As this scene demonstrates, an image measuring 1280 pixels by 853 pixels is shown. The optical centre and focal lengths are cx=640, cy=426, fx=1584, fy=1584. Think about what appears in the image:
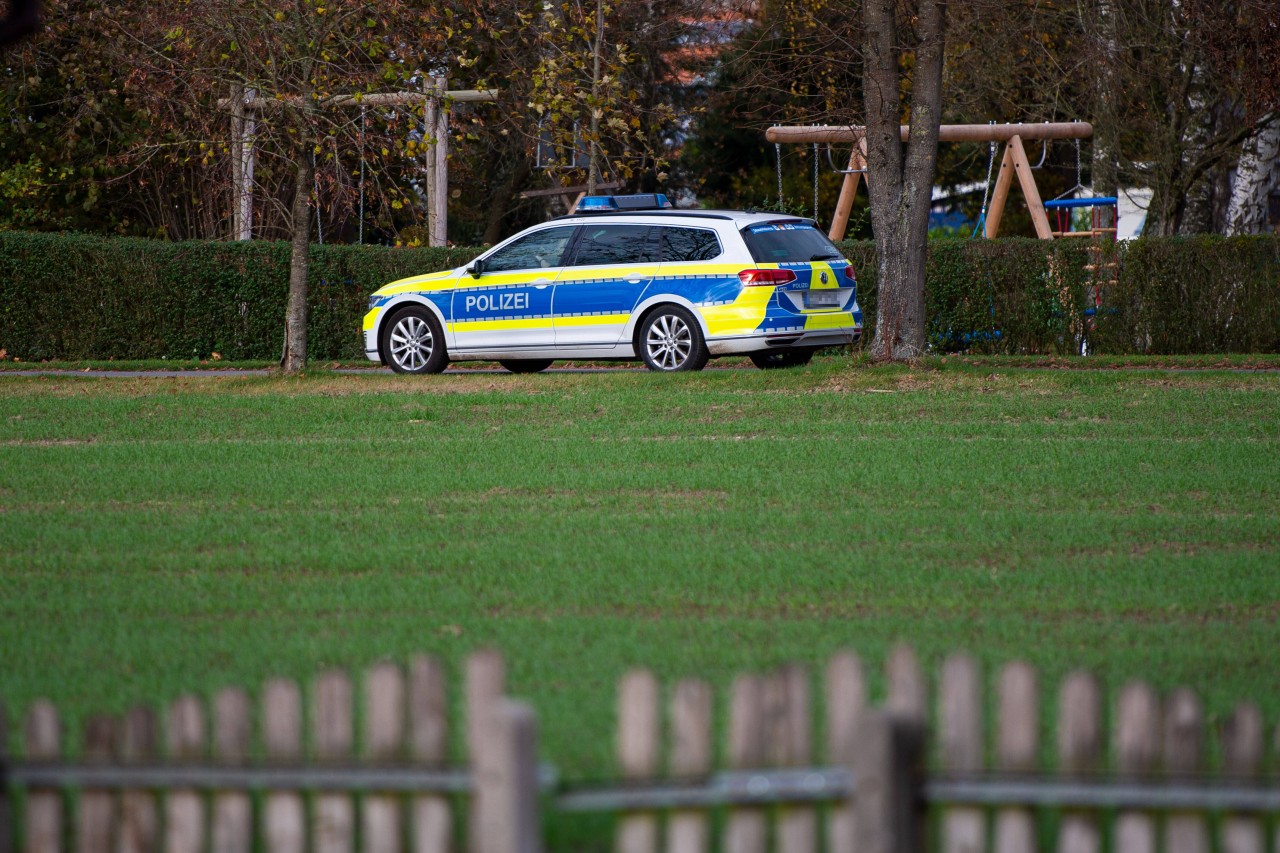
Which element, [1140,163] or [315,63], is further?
[1140,163]

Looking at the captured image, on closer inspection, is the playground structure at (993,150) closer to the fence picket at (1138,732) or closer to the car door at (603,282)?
the car door at (603,282)

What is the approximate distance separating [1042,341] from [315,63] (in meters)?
9.46

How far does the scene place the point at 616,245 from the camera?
16766 millimetres

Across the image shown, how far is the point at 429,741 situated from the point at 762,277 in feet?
42.5

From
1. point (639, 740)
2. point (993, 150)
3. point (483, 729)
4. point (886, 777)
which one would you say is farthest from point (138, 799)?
point (993, 150)

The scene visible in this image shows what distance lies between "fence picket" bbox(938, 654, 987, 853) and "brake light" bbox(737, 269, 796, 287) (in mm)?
12827

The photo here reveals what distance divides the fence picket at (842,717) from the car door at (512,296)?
13.9m

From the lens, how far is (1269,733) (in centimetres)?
472

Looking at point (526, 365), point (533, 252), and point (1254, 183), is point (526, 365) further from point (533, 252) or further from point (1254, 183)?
point (1254, 183)

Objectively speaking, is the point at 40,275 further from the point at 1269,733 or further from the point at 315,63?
the point at 1269,733

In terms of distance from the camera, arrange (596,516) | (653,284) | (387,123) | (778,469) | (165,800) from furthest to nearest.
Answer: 1. (387,123)
2. (653,284)
3. (778,469)
4. (596,516)
5. (165,800)

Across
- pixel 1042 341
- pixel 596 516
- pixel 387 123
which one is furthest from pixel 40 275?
pixel 596 516

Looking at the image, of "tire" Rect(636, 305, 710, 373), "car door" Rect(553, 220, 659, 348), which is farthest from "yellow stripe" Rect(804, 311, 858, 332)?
"car door" Rect(553, 220, 659, 348)

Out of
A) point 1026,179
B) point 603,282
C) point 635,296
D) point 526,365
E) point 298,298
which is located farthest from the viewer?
point 1026,179
